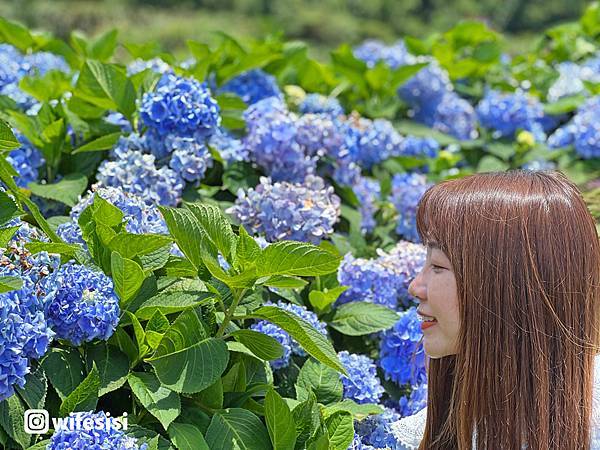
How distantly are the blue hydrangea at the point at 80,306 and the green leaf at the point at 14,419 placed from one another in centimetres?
12

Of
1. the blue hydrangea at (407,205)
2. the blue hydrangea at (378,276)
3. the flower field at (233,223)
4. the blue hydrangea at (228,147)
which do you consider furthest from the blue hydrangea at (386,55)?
the blue hydrangea at (378,276)

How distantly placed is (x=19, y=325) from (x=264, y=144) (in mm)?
976

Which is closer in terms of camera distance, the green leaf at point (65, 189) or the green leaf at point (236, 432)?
the green leaf at point (236, 432)

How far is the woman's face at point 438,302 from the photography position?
1518 mm

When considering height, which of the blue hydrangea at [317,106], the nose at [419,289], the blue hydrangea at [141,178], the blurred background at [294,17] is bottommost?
the nose at [419,289]

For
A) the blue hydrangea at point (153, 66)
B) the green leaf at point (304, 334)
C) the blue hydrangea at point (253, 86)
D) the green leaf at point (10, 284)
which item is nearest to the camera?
the green leaf at point (10, 284)

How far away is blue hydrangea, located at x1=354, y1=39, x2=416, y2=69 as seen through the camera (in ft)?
10.8

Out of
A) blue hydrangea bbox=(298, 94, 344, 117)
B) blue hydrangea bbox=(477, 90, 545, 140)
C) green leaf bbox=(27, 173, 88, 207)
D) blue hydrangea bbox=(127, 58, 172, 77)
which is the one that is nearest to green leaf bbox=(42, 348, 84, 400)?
green leaf bbox=(27, 173, 88, 207)

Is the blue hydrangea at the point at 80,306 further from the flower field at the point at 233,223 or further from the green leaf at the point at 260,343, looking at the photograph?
the green leaf at the point at 260,343

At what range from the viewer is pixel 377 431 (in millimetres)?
1726

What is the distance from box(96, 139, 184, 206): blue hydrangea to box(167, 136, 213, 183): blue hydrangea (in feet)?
0.08

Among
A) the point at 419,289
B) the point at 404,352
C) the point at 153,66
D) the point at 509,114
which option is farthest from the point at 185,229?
the point at 509,114

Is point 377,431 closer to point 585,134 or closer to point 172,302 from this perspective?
point 172,302

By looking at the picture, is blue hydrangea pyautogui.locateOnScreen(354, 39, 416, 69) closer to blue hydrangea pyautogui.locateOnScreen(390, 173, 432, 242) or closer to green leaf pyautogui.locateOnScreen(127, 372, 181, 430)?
blue hydrangea pyautogui.locateOnScreen(390, 173, 432, 242)
